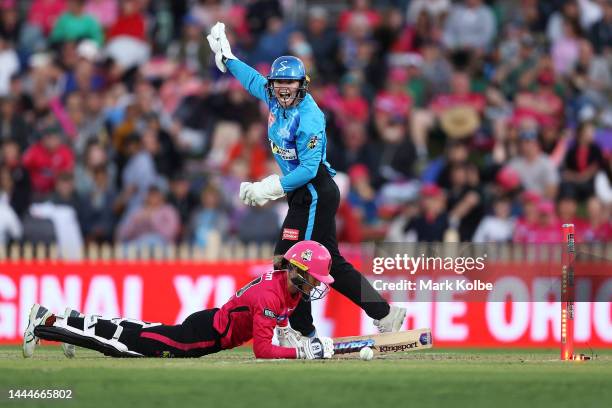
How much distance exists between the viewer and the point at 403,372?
1085 cm

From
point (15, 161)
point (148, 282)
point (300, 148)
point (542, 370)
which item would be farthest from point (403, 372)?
point (15, 161)

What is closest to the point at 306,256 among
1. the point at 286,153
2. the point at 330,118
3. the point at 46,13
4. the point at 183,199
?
the point at 286,153

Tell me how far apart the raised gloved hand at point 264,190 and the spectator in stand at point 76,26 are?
411 inches

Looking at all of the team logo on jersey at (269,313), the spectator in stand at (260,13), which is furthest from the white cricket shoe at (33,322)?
the spectator in stand at (260,13)

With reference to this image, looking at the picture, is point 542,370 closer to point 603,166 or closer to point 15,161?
point 603,166

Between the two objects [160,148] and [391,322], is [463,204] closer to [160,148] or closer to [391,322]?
[160,148]

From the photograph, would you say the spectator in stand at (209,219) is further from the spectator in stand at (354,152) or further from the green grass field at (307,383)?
the green grass field at (307,383)

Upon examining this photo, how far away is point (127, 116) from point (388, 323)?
896cm

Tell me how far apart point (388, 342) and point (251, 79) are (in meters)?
2.69

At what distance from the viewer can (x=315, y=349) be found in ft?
38.1

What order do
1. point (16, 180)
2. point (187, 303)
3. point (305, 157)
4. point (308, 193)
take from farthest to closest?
point (16, 180) → point (187, 303) → point (308, 193) → point (305, 157)

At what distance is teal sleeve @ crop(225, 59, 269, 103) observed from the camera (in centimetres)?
1280

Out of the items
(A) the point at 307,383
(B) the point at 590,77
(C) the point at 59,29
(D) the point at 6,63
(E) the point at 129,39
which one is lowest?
(A) the point at 307,383

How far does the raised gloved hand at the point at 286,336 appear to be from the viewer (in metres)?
11.8
